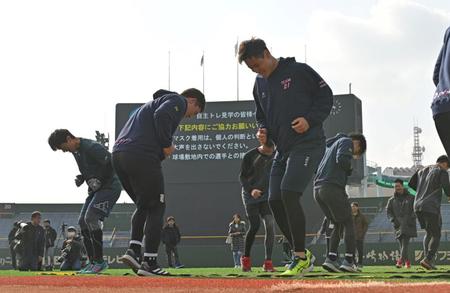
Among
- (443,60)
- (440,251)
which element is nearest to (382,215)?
(440,251)

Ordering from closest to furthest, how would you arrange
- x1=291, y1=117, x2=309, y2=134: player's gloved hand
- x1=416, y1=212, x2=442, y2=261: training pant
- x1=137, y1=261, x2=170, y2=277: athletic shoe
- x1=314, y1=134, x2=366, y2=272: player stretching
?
x1=291, y1=117, x2=309, y2=134: player's gloved hand, x1=137, y1=261, x2=170, y2=277: athletic shoe, x1=314, y1=134, x2=366, y2=272: player stretching, x1=416, y1=212, x2=442, y2=261: training pant

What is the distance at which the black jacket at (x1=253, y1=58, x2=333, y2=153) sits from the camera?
6.79m

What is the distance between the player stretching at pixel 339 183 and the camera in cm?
932

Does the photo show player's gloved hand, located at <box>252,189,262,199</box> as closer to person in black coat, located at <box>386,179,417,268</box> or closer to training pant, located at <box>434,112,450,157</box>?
person in black coat, located at <box>386,179,417,268</box>

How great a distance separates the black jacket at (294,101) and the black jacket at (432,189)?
5.16 m

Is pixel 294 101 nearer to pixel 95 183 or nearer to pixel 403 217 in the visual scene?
pixel 95 183

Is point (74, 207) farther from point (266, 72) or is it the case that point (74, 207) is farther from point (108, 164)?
point (266, 72)

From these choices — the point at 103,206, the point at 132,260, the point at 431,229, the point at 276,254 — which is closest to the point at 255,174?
the point at 103,206

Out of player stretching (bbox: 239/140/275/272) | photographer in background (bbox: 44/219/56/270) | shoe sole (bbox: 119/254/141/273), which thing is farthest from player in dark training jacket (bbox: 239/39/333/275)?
photographer in background (bbox: 44/219/56/270)

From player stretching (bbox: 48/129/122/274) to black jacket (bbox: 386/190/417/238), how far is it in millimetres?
6474

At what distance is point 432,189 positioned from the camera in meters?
11.6

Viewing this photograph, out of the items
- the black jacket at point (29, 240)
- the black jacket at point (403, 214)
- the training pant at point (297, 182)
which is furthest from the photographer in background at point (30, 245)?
the training pant at point (297, 182)

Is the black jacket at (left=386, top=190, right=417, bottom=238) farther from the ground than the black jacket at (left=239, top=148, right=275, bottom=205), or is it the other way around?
the black jacket at (left=239, top=148, right=275, bottom=205)

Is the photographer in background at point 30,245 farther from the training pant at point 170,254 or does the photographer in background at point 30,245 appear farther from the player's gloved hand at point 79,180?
the player's gloved hand at point 79,180
